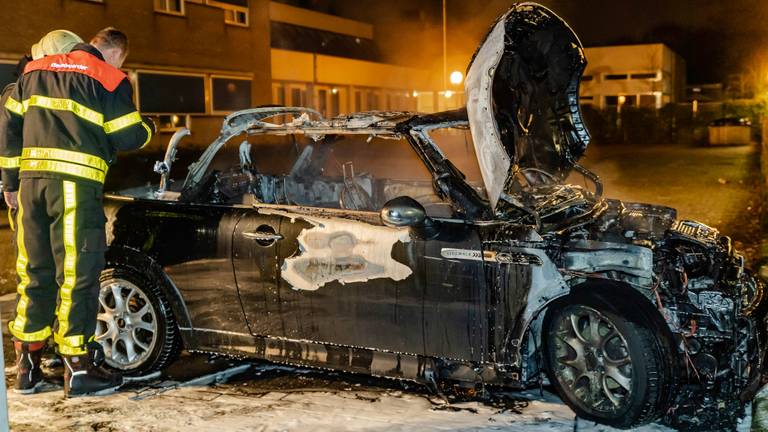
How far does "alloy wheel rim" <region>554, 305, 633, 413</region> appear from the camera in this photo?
12.8ft

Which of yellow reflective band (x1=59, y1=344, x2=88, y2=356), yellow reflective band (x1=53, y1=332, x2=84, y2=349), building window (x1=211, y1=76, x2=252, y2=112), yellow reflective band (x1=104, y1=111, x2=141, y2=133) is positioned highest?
building window (x1=211, y1=76, x2=252, y2=112)

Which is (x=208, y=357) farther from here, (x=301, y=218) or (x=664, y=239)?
(x=664, y=239)

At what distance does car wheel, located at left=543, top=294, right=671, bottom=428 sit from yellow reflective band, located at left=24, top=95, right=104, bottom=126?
2.80 metres

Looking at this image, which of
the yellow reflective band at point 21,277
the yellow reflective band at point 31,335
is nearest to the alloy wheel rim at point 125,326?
the yellow reflective band at point 31,335

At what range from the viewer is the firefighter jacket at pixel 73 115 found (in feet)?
15.0

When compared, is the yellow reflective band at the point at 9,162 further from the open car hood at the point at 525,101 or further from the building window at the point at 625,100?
the building window at the point at 625,100

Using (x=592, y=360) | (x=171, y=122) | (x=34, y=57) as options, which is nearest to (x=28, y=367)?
(x=34, y=57)

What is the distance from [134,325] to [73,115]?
4.49 ft

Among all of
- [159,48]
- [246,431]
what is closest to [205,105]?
[159,48]

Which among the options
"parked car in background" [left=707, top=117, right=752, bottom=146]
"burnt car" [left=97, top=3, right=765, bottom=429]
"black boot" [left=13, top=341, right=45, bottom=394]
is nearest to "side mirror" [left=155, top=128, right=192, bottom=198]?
"burnt car" [left=97, top=3, right=765, bottom=429]

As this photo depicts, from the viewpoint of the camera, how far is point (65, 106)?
15.0ft

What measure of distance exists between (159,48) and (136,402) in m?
20.7

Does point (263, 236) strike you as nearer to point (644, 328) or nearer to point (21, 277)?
point (21, 277)

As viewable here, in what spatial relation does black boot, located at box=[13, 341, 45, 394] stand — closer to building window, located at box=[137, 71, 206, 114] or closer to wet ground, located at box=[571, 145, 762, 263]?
wet ground, located at box=[571, 145, 762, 263]
